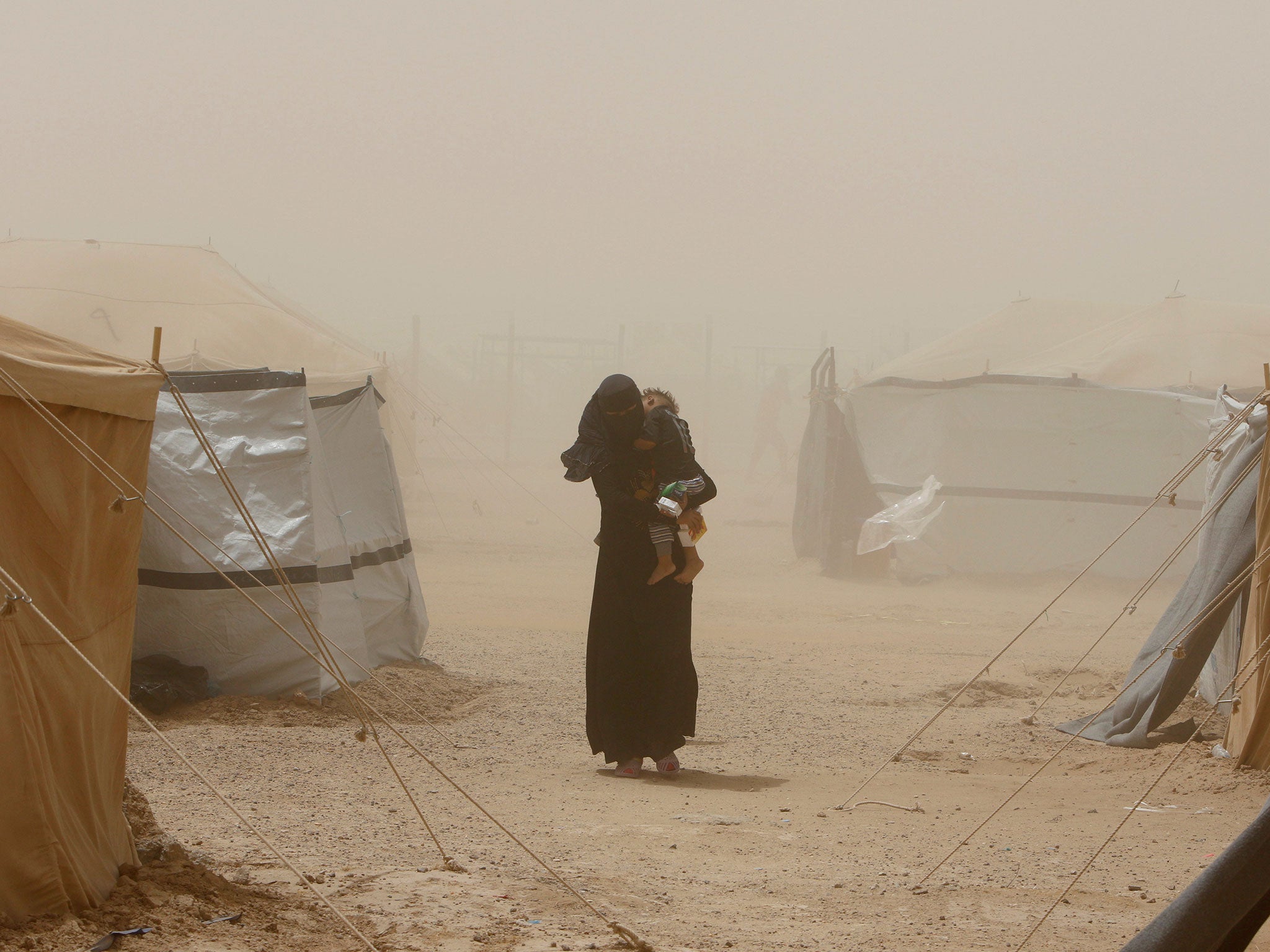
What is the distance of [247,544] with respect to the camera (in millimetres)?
5719

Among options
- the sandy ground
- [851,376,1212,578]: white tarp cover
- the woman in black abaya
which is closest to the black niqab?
the woman in black abaya

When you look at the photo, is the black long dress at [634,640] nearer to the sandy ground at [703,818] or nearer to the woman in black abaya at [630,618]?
the woman in black abaya at [630,618]

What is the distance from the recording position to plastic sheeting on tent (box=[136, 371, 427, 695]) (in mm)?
5594

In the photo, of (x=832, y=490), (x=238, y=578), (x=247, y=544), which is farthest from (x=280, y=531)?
(x=832, y=490)

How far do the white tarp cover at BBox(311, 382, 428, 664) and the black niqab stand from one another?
2.62 meters

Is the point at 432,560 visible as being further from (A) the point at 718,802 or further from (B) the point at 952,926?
(B) the point at 952,926

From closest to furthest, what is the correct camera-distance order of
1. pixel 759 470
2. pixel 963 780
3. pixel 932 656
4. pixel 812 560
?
pixel 963 780
pixel 932 656
pixel 812 560
pixel 759 470

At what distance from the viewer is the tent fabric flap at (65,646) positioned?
8.12 ft

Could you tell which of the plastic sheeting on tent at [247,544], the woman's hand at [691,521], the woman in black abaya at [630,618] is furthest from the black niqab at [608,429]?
the plastic sheeting on tent at [247,544]

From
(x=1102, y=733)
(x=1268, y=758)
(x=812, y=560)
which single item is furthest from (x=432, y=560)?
(x=1268, y=758)

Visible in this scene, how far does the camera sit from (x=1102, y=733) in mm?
5660

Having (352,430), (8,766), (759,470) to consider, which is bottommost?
(759,470)

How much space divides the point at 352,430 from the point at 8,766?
188 inches

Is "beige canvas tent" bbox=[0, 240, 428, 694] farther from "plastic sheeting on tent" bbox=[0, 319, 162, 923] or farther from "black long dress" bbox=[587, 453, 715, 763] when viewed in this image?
"plastic sheeting on tent" bbox=[0, 319, 162, 923]
